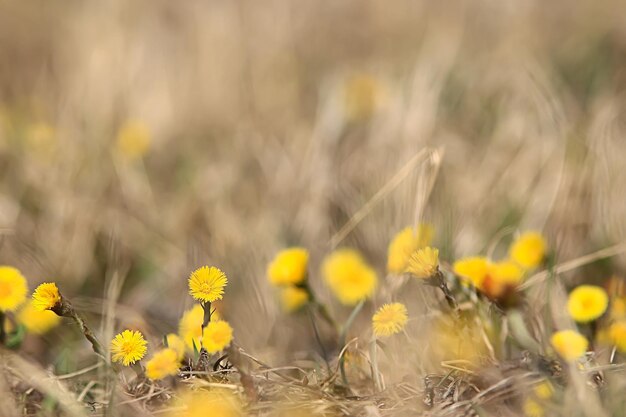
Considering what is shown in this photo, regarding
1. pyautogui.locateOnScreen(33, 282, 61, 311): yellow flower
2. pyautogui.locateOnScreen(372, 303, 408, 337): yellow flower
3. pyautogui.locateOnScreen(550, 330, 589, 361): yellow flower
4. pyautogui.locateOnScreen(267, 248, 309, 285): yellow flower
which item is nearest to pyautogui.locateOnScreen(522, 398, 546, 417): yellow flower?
pyautogui.locateOnScreen(550, 330, 589, 361): yellow flower

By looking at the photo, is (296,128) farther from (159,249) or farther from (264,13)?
(264,13)

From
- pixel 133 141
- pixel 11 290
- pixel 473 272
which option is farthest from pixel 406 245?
pixel 133 141

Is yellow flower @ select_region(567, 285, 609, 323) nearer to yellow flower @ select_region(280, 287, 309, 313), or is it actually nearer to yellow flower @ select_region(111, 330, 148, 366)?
yellow flower @ select_region(280, 287, 309, 313)

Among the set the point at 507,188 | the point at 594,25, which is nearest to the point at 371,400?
the point at 507,188

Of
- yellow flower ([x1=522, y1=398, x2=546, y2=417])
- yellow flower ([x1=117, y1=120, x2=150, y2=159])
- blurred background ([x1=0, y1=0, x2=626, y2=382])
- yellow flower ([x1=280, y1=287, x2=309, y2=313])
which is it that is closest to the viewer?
yellow flower ([x1=522, y1=398, x2=546, y2=417])

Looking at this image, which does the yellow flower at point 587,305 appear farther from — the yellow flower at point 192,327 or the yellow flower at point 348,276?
the yellow flower at point 192,327

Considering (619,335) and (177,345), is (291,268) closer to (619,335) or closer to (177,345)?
(177,345)

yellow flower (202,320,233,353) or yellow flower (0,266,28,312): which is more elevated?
yellow flower (0,266,28,312)
